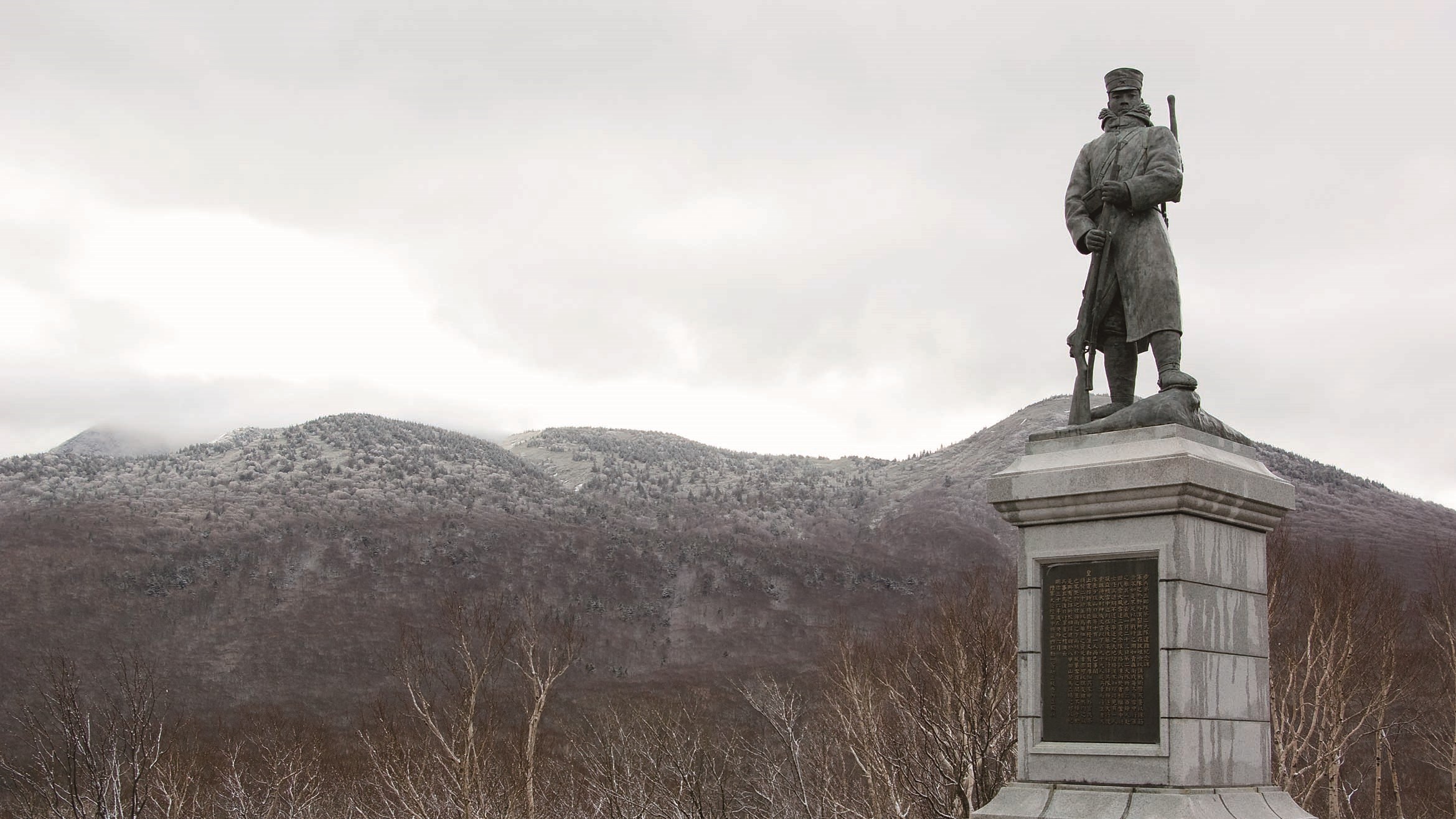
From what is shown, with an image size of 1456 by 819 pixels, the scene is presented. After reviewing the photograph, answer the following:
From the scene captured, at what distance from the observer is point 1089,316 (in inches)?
402

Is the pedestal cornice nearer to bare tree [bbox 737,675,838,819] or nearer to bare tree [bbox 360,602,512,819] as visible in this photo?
bare tree [bbox 737,675,838,819]

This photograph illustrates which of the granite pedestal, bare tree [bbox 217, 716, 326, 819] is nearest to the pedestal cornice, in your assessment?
the granite pedestal

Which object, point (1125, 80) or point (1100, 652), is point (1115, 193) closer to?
point (1125, 80)

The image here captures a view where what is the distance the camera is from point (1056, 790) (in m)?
8.87

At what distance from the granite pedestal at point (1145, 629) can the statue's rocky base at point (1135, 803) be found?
11 millimetres

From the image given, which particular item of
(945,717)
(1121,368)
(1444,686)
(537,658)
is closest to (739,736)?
(537,658)

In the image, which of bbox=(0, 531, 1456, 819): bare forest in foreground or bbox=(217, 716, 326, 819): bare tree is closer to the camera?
bbox=(0, 531, 1456, 819): bare forest in foreground

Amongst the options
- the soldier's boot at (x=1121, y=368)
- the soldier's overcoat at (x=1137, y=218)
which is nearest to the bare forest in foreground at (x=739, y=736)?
the soldier's boot at (x=1121, y=368)

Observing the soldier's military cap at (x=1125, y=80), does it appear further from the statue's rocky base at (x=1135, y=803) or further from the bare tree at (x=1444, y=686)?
the bare tree at (x=1444, y=686)

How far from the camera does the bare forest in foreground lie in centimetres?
2697

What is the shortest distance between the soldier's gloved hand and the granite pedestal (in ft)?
5.75

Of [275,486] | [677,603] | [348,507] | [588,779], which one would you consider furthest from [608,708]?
[275,486]

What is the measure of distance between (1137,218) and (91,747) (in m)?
18.7

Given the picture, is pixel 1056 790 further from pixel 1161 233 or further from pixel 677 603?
pixel 677 603
